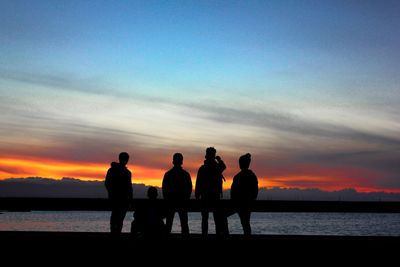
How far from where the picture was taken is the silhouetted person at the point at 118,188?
13.6 m

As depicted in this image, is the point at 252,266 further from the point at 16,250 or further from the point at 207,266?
the point at 16,250

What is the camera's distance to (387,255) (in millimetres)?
10344

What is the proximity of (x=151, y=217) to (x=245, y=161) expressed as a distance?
3373 millimetres

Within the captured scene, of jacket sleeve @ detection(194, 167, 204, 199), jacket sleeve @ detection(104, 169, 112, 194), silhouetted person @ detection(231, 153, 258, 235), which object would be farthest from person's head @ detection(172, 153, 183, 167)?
jacket sleeve @ detection(104, 169, 112, 194)

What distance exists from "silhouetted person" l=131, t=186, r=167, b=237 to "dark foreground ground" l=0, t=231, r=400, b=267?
0.16 meters

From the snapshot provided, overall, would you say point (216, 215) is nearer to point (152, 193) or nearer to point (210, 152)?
point (210, 152)

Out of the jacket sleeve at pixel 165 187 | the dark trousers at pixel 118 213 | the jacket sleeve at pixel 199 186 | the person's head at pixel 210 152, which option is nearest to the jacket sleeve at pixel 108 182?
the dark trousers at pixel 118 213

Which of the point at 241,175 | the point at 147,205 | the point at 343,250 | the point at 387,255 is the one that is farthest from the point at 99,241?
the point at 387,255

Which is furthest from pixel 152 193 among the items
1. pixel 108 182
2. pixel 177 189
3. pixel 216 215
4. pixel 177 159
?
pixel 108 182

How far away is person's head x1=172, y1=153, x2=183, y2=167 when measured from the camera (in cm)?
1315

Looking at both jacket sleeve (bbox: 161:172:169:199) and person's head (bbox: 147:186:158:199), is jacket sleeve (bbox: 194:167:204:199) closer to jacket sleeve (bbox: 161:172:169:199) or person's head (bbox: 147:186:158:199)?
jacket sleeve (bbox: 161:172:169:199)

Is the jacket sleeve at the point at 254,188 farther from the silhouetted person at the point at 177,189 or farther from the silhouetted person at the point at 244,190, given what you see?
the silhouetted person at the point at 177,189

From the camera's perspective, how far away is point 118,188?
13.7 m

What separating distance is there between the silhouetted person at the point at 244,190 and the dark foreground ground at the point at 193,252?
0.87m
